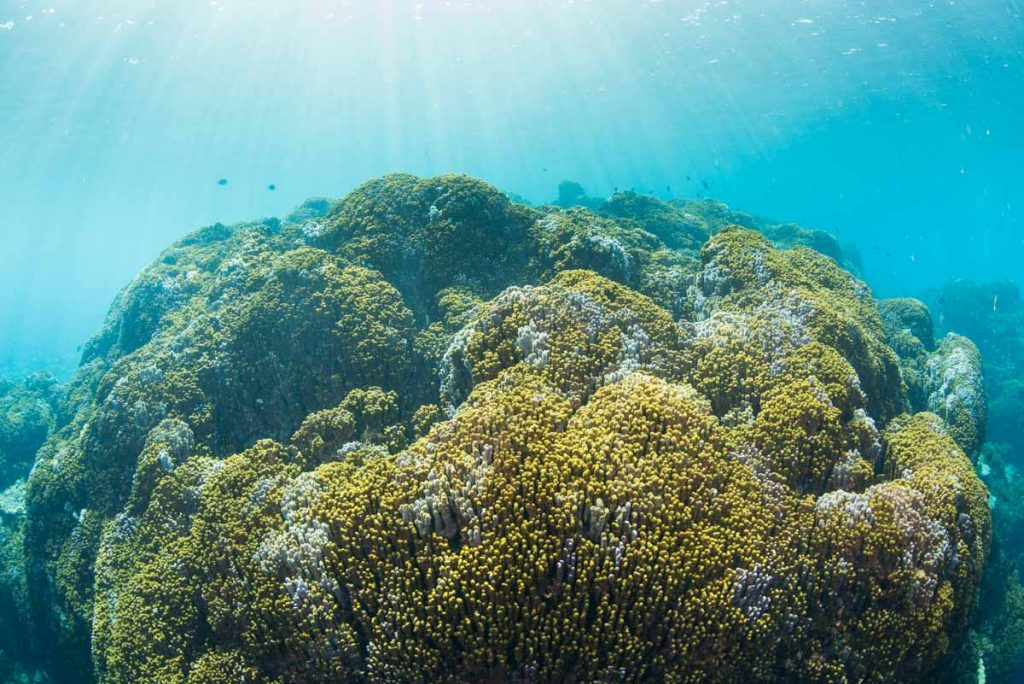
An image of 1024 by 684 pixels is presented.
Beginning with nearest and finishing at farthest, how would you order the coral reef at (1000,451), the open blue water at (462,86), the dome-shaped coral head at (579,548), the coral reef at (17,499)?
1. the dome-shaped coral head at (579,548)
2. the coral reef at (1000,451)
3. the coral reef at (17,499)
4. the open blue water at (462,86)

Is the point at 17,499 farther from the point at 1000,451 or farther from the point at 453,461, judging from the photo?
the point at 1000,451

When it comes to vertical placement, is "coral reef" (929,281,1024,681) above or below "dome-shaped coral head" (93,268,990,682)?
below

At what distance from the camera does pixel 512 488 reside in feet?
19.2

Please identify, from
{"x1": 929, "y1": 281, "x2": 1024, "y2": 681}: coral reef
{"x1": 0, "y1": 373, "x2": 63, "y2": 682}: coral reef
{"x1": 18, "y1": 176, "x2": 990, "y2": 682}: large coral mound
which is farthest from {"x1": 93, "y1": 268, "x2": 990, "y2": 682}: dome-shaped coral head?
{"x1": 0, "y1": 373, "x2": 63, "y2": 682}: coral reef

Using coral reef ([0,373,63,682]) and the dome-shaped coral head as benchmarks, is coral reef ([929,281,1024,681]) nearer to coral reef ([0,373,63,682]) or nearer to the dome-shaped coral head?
the dome-shaped coral head

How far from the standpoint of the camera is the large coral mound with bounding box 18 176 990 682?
5.48 meters

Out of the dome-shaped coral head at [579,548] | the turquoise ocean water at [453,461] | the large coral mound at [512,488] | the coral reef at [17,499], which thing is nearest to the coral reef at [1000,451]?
the turquoise ocean water at [453,461]

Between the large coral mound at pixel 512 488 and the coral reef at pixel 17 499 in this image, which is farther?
the coral reef at pixel 17 499

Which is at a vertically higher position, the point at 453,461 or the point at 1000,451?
the point at 453,461

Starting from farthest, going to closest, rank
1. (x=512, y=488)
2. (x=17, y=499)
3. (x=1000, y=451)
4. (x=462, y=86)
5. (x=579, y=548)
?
(x=462, y=86) → (x=1000, y=451) → (x=17, y=499) → (x=512, y=488) → (x=579, y=548)

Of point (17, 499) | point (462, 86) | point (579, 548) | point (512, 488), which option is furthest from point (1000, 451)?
point (462, 86)

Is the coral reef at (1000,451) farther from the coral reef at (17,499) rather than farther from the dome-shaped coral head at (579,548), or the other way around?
the coral reef at (17,499)

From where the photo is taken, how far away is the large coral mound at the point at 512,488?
216 inches

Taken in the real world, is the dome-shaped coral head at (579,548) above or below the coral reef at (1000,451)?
above
